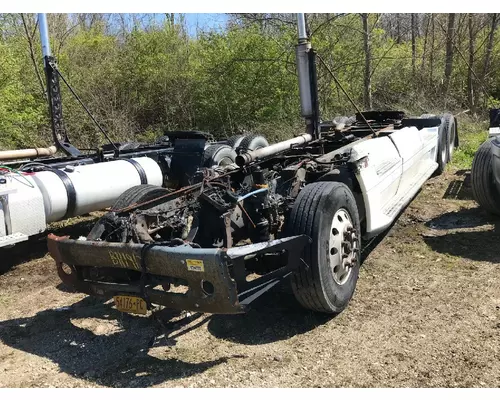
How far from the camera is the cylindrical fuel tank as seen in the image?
5.57 meters

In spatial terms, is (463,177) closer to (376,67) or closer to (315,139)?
(315,139)

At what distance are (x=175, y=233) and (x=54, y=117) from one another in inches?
165

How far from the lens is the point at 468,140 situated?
40.4 feet

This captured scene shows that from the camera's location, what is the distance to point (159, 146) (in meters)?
8.20

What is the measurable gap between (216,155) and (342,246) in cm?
372

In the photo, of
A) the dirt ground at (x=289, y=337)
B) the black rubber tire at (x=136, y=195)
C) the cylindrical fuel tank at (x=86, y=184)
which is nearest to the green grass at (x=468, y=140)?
the dirt ground at (x=289, y=337)

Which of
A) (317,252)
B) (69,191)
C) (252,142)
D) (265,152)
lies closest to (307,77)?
(265,152)

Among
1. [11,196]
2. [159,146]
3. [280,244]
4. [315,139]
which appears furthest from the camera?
[159,146]

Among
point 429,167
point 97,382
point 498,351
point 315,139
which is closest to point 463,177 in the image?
point 429,167

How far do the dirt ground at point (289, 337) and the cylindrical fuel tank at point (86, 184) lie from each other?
88cm

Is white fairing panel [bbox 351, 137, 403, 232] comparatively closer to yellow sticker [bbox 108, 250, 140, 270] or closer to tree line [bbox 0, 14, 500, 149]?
yellow sticker [bbox 108, 250, 140, 270]

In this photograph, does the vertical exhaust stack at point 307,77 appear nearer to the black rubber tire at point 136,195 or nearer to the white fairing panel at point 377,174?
the white fairing panel at point 377,174

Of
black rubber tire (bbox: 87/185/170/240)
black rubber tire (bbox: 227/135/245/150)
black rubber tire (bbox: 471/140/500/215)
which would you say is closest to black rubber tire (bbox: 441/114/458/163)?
black rubber tire (bbox: 471/140/500/215)

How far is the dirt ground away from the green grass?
495 cm
